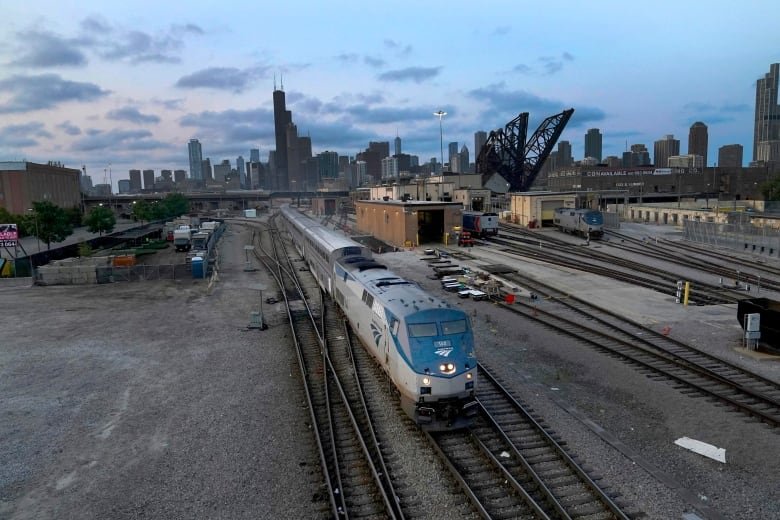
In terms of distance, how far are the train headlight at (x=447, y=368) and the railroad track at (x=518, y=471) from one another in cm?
178

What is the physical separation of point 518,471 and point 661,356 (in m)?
10.0

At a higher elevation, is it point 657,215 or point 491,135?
point 491,135

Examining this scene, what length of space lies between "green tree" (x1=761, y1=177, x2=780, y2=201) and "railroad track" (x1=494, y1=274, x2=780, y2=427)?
75.6m

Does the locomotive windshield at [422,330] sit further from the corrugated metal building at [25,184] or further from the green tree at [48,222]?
the corrugated metal building at [25,184]

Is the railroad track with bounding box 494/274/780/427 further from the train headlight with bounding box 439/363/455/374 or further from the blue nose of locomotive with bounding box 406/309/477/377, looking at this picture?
the train headlight with bounding box 439/363/455/374

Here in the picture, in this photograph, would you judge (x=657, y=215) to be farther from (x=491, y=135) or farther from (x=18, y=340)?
(x=18, y=340)

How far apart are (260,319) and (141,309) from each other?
29.3 ft

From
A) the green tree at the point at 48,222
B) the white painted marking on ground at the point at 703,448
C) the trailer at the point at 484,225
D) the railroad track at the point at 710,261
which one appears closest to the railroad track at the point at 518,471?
the white painted marking on ground at the point at 703,448

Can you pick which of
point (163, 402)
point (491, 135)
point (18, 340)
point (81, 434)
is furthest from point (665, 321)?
point (491, 135)

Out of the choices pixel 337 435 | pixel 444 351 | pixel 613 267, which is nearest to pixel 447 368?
pixel 444 351

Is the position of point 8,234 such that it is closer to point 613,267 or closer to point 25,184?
point 613,267

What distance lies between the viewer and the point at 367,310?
1697 centimetres

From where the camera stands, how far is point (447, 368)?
1258cm

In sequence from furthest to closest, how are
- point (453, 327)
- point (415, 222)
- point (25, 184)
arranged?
point (25, 184)
point (415, 222)
point (453, 327)
